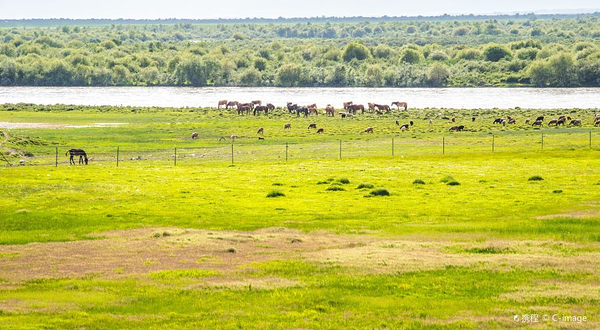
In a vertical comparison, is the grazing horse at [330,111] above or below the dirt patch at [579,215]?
above

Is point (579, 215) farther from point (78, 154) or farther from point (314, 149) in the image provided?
point (314, 149)

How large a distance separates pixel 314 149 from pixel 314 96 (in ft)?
322

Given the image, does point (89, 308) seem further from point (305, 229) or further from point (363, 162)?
point (363, 162)

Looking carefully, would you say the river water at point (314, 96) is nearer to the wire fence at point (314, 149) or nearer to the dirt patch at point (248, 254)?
the wire fence at point (314, 149)

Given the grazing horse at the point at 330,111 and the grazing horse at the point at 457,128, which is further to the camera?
the grazing horse at the point at 330,111

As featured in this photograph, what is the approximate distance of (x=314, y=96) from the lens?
16650cm

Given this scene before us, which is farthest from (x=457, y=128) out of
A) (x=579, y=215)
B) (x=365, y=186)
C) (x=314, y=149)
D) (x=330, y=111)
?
(x=579, y=215)

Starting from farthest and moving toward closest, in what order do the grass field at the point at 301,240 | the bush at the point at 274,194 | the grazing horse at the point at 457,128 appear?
the grazing horse at the point at 457,128 → the bush at the point at 274,194 → the grass field at the point at 301,240

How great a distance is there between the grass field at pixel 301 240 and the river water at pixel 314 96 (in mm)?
71969

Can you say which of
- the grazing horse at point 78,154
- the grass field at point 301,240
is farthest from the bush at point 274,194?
the grazing horse at point 78,154

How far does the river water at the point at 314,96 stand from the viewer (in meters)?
138

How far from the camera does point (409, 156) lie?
6262cm

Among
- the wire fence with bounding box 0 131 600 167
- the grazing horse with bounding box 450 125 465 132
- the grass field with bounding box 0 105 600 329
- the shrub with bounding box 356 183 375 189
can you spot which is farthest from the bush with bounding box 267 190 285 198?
the grazing horse with bounding box 450 125 465 132

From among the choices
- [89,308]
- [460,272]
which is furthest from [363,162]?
[89,308]
